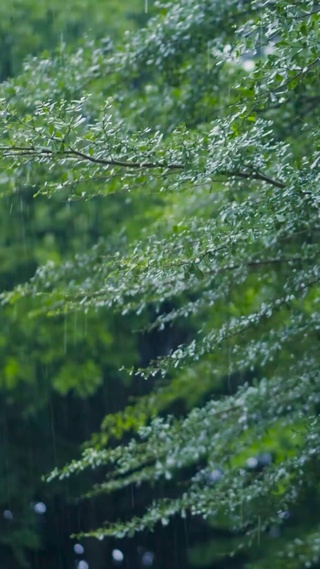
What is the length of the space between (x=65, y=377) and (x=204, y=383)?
5.47 ft

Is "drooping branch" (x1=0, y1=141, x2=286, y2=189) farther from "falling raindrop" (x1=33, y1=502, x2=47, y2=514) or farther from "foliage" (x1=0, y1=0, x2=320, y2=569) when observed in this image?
"falling raindrop" (x1=33, y1=502, x2=47, y2=514)

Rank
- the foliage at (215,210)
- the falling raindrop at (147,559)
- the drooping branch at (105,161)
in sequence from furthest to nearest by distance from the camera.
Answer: the falling raindrop at (147,559)
the foliage at (215,210)
the drooping branch at (105,161)

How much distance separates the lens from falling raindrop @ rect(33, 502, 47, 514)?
9413 millimetres

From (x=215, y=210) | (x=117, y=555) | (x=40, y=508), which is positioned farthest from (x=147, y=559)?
(x=215, y=210)

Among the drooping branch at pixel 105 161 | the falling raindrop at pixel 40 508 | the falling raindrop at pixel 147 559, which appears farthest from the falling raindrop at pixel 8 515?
the drooping branch at pixel 105 161

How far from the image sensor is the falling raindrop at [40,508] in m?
9.41

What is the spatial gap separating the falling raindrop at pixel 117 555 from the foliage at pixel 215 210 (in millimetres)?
2965

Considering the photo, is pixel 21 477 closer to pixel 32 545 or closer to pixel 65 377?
pixel 32 545

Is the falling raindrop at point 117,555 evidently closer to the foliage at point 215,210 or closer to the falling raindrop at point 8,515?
the falling raindrop at point 8,515

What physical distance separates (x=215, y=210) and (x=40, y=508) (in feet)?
18.3

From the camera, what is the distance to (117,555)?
9.27m

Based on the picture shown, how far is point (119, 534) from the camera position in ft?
17.6

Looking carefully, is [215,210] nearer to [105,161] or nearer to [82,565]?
[105,161]

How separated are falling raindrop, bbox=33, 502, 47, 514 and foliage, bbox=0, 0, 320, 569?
10.1 ft
